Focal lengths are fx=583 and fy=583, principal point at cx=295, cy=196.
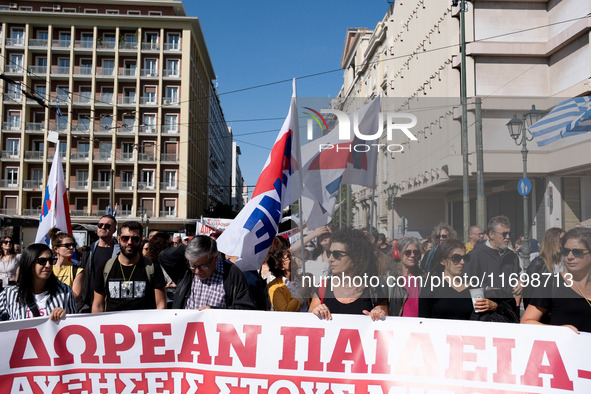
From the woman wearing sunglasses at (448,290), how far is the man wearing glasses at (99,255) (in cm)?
270

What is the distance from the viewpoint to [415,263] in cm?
480

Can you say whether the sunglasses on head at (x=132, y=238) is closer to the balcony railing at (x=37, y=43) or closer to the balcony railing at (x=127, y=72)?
the balcony railing at (x=127, y=72)

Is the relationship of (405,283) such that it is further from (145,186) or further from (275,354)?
(145,186)

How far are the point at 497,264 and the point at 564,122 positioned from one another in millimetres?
1209

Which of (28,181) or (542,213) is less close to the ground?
(28,181)

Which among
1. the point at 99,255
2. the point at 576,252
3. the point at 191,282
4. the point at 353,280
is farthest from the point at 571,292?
the point at 99,255

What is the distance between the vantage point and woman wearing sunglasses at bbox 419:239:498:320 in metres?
4.20

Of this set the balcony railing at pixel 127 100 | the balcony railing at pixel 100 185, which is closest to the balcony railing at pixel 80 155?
the balcony railing at pixel 100 185

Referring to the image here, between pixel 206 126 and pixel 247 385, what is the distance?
7040cm

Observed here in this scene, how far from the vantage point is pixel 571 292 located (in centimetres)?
360

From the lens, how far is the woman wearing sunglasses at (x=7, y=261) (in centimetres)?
892

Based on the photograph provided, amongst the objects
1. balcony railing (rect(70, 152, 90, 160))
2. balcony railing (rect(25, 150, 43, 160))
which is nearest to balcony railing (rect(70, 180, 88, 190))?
balcony railing (rect(70, 152, 90, 160))

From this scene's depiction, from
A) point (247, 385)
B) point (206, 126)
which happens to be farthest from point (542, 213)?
point (206, 126)

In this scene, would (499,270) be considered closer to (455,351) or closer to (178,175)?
(455,351)
